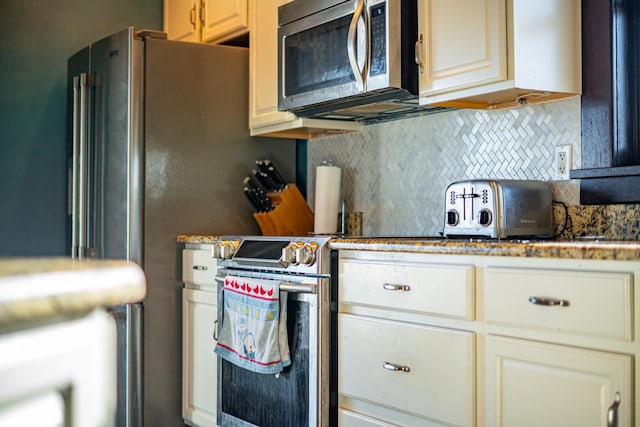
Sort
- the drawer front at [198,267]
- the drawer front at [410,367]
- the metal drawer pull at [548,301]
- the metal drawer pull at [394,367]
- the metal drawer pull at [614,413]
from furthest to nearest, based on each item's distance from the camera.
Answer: the drawer front at [198,267], the metal drawer pull at [394,367], the drawer front at [410,367], the metal drawer pull at [548,301], the metal drawer pull at [614,413]

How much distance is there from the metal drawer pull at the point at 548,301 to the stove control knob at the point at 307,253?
83cm

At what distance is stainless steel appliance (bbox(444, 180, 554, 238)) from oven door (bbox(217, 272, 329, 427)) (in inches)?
18.3

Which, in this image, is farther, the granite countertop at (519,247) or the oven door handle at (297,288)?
the oven door handle at (297,288)

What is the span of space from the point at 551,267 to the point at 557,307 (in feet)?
0.30

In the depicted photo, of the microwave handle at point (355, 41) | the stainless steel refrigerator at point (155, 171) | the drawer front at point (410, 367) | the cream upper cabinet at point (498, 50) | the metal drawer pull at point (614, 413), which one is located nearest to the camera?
the metal drawer pull at point (614, 413)

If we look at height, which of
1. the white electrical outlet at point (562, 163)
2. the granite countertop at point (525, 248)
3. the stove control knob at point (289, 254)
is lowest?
the stove control knob at point (289, 254)

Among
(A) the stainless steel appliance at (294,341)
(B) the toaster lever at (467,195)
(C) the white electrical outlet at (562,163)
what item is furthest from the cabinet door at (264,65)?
(C) the white electrical outlet at (562,163)

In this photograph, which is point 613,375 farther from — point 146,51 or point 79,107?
point 79,107

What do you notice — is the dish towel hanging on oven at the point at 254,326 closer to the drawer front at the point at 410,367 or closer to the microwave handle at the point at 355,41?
the drawer front at the point at 410,367

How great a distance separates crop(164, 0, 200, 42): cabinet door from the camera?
3.71 meters

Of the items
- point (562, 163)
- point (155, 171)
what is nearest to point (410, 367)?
point (562, 163)

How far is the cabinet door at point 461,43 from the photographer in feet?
7.18

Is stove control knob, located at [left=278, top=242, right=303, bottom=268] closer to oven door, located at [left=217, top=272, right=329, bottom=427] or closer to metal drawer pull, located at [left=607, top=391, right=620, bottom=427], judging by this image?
oven door, located at [left=217, top=272, right=329, bottom=427]

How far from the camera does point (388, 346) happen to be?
2137mm
